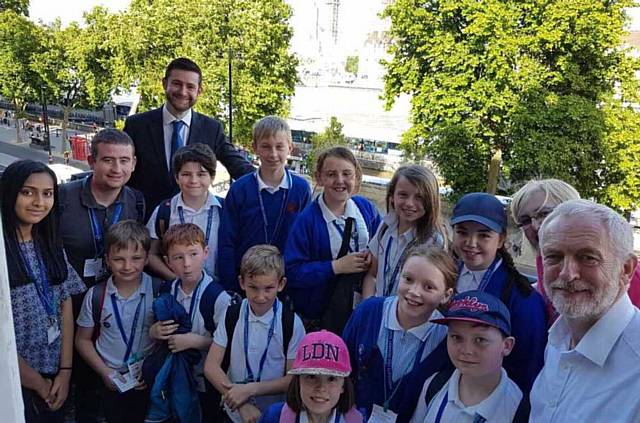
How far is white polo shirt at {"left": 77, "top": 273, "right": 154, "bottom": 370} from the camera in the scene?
2961mm

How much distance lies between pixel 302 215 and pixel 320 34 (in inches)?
4097

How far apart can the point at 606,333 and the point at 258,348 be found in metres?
1.70

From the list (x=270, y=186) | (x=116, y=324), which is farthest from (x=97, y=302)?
(x=270, y=186)

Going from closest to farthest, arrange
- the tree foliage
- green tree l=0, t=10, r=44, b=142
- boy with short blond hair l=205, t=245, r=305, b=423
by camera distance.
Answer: boy with short blond hair l=205, t=245, r=305, b=423 → the tree foliage → green tree l=0, t=10, r=44, b=142

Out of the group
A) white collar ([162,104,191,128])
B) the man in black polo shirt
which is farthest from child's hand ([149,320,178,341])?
white collar ([162,104,191,128])

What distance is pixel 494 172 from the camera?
19094mm

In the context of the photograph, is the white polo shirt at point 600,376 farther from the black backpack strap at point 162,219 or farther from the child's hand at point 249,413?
the black backpack strap at point 162,219

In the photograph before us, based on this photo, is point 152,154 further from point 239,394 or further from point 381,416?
point 381,416

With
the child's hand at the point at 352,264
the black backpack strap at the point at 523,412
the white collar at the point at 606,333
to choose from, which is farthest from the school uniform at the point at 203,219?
the white collar at the point at 606,333

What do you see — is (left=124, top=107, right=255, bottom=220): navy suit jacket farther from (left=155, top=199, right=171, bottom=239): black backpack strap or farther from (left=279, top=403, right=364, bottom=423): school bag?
(left=279, top=403, right=364, bottom=423): school bag

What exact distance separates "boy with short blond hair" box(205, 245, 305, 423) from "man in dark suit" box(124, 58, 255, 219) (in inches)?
48.7

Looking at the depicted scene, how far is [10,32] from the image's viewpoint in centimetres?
2880

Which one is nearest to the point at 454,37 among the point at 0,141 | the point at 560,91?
the point at 560,91

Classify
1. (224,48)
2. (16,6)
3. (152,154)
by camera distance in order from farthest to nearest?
(16,6), (224,48), (152,154)
